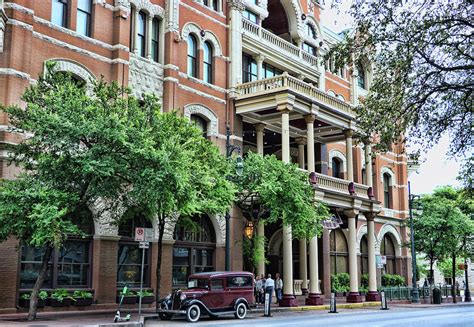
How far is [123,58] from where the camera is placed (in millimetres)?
27438

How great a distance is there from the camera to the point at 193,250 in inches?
1192

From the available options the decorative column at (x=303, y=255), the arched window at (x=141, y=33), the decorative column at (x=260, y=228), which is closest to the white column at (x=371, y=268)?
the decorative column at (x=303, y=255)

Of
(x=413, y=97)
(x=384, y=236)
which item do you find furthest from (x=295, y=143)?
(x=413, y=97)

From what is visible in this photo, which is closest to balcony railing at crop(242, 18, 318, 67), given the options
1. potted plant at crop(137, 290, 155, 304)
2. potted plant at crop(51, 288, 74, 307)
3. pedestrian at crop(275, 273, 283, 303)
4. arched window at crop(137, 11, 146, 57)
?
arched window at crop(137, 11, 146, 57)

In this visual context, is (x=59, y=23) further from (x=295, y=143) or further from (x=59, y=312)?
(x=295, y=143)

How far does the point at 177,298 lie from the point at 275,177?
796cm

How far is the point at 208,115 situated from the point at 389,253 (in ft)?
77.6

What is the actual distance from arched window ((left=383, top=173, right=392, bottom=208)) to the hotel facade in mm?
4791

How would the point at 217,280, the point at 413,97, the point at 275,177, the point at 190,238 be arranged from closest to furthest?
the point at 413,97 → the point at 217,280 → the point at 275,177 → the point at 190,238

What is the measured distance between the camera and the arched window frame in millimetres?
32000

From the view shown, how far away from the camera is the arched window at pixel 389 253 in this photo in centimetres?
4756

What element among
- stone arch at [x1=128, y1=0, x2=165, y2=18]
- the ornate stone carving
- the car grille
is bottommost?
the car grille

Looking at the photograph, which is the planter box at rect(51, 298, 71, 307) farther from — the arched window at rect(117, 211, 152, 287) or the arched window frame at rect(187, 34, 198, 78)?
the arched window frame at rect(187, 34, 198, 78)

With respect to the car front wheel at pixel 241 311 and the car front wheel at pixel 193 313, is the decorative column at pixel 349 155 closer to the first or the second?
the car front wheel at pixel 241 311
